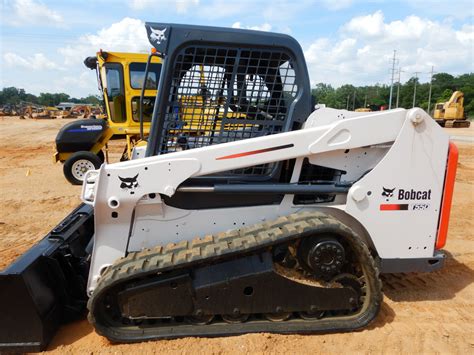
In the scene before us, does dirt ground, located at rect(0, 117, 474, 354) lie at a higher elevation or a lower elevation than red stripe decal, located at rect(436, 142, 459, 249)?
lower

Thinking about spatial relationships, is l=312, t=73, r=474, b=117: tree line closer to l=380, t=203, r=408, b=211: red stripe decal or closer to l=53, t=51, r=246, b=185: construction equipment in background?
l=53, t=51, r=246, b=185: construction equipment in background

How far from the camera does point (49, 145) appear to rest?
17375mm

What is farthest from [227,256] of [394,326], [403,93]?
[403,93]

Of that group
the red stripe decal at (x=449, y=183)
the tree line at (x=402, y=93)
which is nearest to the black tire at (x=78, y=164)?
the red stripe decal at (x=449, y=183)

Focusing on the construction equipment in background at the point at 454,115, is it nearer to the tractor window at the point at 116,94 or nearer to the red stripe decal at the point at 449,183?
the tractor window at the point at 116,94

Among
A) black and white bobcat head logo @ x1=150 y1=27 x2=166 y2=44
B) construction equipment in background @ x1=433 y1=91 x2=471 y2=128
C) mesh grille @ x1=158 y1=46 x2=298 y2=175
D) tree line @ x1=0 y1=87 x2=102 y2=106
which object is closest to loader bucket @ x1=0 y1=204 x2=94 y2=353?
mesh grille @ x1=158 y1=46 x2=298 y2=175

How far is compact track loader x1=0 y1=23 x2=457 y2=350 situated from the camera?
2.71 m

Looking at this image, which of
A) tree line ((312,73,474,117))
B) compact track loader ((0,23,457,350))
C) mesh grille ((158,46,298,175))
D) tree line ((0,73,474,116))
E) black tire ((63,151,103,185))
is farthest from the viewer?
tree line ((312,73,474,117))

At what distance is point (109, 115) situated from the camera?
30.3ft

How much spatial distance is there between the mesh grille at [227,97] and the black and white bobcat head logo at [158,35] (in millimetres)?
175

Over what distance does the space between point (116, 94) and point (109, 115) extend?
1.82ft

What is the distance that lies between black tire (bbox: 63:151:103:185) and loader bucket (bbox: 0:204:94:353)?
5.29 meters

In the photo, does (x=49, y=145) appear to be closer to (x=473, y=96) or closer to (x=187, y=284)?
(x=187, y=284)

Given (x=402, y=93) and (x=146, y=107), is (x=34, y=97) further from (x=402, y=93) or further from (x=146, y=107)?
(x=146, y=107)
